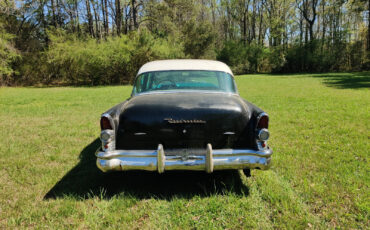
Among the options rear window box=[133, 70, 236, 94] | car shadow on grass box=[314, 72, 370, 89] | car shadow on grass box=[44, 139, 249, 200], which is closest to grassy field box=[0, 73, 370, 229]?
car shadow on grass box=[44, 139, 249, 200]

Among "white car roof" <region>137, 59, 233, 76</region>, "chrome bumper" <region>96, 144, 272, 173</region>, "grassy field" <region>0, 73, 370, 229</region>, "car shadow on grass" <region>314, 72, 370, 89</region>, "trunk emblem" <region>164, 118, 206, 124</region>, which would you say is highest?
"white car roof" <region>137, 59, 233, 76</region>

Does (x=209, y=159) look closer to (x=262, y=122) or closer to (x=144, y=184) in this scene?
(x=262, y=122)

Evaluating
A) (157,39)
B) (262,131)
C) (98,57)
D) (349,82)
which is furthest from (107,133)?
(157,39)

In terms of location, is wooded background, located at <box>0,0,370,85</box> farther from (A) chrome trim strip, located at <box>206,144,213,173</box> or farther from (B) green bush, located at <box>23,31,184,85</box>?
(A) chrome trim strip, located at <box>206,144,213,173</box>

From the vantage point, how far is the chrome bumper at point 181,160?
105 inches

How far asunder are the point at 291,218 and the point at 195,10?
36762 mm

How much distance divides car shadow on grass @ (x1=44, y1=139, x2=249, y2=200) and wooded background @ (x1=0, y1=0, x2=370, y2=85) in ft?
63.3

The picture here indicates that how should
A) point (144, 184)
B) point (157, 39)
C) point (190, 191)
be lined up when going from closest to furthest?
point (190, 191) → point (144, 184) → point (157, 39)

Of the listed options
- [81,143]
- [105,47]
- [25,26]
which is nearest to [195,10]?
[105,47]

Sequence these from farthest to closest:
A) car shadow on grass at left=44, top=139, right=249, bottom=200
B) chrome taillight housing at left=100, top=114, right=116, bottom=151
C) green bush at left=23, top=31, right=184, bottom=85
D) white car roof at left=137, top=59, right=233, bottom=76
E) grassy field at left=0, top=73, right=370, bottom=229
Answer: green bush at left=23, top=31, right=184, bottom=85 < white car roof at left=137, top=59, right=233, bottom=76 < car shadow on grass at left=44, top=139, right=249, bottom=200 < chrome taillight housing at left=100, top=114, right=116, bottom=151 < grassy field at left=0, top=73, right=370, bottom=229

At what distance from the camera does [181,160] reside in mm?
2699

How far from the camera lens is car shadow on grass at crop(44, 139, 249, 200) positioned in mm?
2988

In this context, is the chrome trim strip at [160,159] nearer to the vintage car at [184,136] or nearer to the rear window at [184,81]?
the vintage car at [184,136]

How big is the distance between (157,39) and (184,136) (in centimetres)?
2263
